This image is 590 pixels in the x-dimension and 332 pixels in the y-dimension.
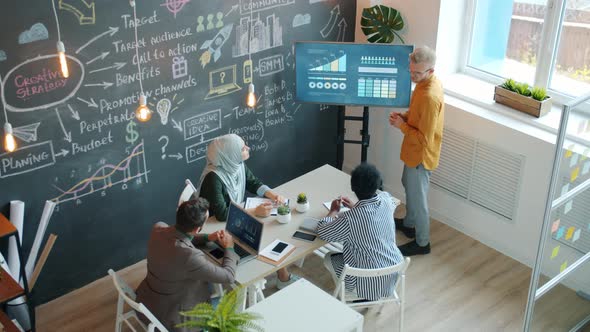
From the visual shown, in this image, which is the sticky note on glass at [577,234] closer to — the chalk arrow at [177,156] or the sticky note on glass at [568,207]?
the sticky note on glass at [568,207]

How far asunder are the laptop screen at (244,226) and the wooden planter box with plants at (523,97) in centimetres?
262

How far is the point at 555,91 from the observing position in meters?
5.70

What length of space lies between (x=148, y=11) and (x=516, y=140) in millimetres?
3030

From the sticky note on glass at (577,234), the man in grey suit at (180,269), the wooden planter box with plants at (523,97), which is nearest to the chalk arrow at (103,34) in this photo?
the man in grey suit at (180,269)

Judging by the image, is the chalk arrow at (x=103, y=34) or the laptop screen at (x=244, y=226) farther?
the chalk arrow at (x=103, y=34)

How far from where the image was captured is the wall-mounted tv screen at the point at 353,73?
5.52 metres

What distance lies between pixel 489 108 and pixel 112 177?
3.15m

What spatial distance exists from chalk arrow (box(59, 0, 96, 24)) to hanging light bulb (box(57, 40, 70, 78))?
0.71ft

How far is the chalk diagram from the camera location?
16.3ft

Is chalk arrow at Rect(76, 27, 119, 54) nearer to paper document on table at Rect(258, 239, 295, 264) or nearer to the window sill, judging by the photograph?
paper document on table at Rect(258, 239, 295, 264)

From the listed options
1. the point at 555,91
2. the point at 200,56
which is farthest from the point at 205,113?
the point at 555,91

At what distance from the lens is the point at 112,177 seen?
16.9ft

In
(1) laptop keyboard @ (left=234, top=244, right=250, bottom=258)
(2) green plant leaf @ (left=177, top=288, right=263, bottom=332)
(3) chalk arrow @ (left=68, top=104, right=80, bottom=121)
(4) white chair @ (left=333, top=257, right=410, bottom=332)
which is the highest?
(3) chalk arrow @ (left=68, top=104, right=80, bottom=121)

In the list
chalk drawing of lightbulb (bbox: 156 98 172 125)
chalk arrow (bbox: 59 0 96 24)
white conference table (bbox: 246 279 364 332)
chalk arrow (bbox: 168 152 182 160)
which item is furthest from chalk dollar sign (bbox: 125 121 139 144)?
white conference table (bbox: 246 279 364 332)
